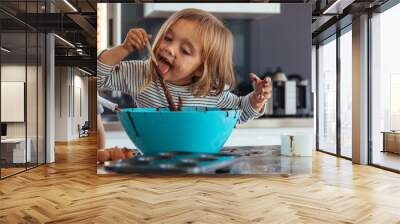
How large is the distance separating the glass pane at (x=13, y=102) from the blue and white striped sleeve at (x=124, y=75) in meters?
2.09

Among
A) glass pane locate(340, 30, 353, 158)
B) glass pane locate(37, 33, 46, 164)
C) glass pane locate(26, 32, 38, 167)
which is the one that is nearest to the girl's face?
glass pane locate(26, 32, 38, 167)

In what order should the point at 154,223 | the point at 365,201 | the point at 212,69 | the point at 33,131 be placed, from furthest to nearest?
the point at 33,131 → the point at 365,201 → the point at 154,223 → the point at 212,69

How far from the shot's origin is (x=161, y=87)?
95.0 inches

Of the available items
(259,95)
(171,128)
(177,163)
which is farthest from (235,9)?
(177,163)

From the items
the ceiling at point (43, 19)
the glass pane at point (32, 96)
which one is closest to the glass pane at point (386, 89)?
the ceiling at point (43, 19)

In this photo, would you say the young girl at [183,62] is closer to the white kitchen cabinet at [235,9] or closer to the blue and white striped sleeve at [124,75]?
the blue and white striped sleeve at [124,75]

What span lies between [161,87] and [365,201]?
7.56ft

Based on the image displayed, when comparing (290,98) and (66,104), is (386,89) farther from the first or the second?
(66,104)

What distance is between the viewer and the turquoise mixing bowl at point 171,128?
4.88ft

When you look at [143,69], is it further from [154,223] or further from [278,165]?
[278,165]

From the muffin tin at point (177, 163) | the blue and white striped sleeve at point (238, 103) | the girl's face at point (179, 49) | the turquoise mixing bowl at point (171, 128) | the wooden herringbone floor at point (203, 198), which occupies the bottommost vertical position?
the wooden herringbone floor at point (203, 198)

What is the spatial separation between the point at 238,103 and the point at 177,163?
7.37 ft

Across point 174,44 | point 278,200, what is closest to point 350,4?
point 278,200

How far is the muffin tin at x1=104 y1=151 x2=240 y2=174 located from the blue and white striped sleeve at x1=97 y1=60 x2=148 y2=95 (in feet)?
6.16
